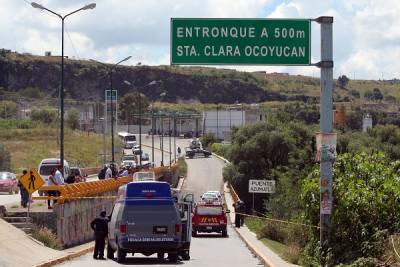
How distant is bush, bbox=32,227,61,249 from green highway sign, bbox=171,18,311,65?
41.0 feet

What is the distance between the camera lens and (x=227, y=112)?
164125 mm

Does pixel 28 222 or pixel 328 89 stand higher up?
Answer: pixel 328 89

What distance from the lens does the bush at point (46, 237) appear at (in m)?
31.0

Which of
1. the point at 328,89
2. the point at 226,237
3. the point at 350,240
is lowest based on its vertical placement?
the point at 226,237

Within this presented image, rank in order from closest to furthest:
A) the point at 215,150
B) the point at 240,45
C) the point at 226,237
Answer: the point at 240,45
the point at 226,237
the point at 215,150

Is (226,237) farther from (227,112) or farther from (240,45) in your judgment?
(227,112)

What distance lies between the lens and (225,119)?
16612 cm

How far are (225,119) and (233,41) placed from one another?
145m

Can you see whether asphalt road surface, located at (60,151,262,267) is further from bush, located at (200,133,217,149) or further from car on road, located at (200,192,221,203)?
bush, located at (200,133,217,149)

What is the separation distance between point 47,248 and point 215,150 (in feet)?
370

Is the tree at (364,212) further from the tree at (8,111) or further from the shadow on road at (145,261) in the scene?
the tree at (8,111)

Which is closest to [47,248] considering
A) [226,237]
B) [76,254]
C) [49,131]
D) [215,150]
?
[76,254]

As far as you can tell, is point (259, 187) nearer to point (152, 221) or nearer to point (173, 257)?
point (173, 257)

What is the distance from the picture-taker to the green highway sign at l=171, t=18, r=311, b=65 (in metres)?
20.9
